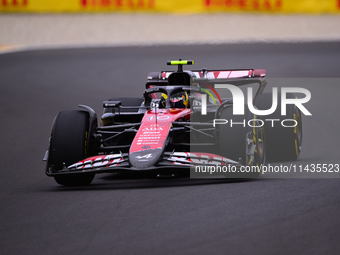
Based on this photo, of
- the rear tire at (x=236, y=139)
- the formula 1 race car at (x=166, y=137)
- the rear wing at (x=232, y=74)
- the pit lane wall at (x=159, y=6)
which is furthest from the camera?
the pit lane wall at (x=159, y=6)

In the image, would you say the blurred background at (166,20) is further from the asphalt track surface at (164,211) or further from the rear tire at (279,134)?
the rear tire at (279,134)

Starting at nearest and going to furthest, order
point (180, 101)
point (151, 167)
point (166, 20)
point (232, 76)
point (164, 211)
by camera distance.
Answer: point (164, 211)
point (151, 167)
point (180, 101)
point (232, 76)
point (166, 20)

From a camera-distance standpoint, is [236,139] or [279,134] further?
[279,134]

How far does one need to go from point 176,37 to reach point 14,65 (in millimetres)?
8065

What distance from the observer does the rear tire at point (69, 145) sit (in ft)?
26.0

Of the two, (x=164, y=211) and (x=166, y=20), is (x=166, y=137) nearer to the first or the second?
(x=164, y=211)

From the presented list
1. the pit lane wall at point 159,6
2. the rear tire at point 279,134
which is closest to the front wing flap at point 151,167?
the rear tire at point 279,134

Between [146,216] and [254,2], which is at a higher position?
[254,2]

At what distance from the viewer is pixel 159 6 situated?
2944 cm

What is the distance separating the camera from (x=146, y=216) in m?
6.00

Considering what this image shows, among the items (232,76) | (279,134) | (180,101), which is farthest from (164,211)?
(232,76)

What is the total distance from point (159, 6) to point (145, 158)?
22.5 meters

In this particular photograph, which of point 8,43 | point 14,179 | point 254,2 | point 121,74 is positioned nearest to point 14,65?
point 121,74

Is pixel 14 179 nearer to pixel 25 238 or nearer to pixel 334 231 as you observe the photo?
pixel 25 238
